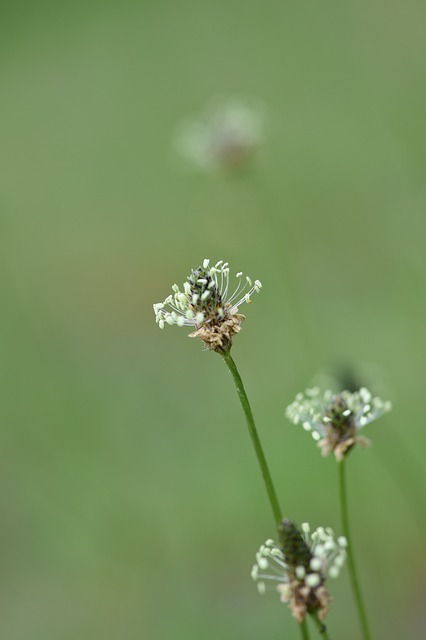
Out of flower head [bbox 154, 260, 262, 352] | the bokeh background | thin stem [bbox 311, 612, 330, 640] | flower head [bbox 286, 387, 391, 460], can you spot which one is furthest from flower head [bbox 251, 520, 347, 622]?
the bokeh background

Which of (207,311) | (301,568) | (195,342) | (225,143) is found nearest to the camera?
(301,568)

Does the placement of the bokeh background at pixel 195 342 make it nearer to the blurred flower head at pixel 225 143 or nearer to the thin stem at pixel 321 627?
the blurred flower head at pixel 225 143

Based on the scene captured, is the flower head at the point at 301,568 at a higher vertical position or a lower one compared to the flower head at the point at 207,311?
lower

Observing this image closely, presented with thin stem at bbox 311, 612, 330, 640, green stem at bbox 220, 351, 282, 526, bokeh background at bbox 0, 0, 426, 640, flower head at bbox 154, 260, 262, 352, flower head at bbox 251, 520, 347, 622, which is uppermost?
bokeh background at bbox 0, 0, 426, 640

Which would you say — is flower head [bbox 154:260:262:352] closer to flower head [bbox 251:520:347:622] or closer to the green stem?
the green stem

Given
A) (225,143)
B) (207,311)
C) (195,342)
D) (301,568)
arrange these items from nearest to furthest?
(301,568)
(207,311)
(225,143)
(195,342)

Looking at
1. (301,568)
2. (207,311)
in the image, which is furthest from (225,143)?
(301,568)

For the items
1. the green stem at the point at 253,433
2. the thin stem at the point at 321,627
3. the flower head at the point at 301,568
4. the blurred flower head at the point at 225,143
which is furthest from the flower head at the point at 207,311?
the blurred flower head at the point at 225,143

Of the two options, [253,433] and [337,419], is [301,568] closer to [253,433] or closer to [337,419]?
[253,433]

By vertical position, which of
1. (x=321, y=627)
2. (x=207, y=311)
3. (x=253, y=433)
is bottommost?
(x=321, y=627)
